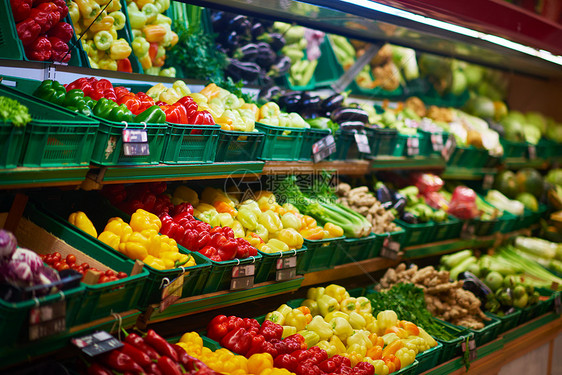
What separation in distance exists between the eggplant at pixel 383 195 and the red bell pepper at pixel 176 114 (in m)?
2.19

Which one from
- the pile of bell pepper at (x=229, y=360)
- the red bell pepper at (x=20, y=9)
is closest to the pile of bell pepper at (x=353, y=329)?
the pile of bell pepper at (x=229, y=360)

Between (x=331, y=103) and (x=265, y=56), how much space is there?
2.13 feet

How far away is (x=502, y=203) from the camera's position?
589 cm

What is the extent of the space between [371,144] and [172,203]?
5.61 feet

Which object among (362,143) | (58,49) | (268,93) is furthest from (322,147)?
(58,49)

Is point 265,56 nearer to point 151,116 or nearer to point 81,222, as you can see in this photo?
point 151,116

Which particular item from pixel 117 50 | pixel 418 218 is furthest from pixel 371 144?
pixel 117 50

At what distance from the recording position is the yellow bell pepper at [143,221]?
2.67 metres

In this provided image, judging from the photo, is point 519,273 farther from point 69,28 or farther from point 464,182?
point 69,28

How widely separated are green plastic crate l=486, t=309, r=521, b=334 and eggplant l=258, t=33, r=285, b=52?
273 centimetres

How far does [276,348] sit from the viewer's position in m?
2.83

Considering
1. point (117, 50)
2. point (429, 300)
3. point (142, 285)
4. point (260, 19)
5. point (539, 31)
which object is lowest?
point (429, 300)

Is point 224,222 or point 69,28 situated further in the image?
point 224,222

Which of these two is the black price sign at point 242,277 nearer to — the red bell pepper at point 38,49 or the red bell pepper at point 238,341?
the red bell pepper at point 238,341
